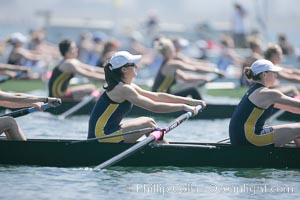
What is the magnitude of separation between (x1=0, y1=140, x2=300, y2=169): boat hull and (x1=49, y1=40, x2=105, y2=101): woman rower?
18.9 ft

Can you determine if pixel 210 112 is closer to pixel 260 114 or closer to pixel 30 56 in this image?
pixel 260 114

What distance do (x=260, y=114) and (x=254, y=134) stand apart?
243 millimetres

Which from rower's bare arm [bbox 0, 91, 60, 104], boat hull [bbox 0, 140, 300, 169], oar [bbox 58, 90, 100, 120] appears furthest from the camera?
oar [bbox 58, 90, 100, 120]

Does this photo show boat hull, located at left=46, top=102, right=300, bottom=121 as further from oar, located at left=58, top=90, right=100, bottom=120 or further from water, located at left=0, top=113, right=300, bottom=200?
water, located at left=0, top=113, right=300, bottom=200

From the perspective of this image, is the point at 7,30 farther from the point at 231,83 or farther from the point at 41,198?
the point at 41,198

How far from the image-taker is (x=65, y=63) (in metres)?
17.0

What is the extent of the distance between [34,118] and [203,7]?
29.9 m

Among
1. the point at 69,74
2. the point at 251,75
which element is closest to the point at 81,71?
the point at 69,74

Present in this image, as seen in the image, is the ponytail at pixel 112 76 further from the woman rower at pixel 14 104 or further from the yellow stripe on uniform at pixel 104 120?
Answer: the woman rower at pixel 14 104

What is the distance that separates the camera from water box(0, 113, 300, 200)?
942cm

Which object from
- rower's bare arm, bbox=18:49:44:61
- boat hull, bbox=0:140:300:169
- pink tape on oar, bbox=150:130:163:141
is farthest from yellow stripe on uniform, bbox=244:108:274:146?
rower's bare arm, bbox=18:49:44:61

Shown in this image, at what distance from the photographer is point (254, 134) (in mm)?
11055

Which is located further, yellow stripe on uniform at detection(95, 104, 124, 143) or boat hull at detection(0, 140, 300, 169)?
yellow stripe on uniform at detection(95, 104, 124, 143)

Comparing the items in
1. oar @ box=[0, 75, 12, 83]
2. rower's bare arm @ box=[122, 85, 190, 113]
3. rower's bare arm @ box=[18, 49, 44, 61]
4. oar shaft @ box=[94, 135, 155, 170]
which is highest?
→ rower's bare arm @ box=[18, 49, 44, 61]
